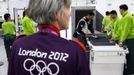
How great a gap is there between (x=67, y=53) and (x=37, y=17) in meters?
0.16

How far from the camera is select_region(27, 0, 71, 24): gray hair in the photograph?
0.90m

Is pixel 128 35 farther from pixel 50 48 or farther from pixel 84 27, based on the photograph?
pixel 50 48

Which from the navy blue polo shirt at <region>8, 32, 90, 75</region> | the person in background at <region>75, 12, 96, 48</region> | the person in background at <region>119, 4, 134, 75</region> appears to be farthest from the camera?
the person in background at <region>75, 12, 96, 48</region>

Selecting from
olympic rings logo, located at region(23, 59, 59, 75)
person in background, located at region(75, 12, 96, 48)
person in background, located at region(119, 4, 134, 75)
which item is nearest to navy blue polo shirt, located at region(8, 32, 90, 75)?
olympic rings logo, located at region(23, 59, 59, 75)

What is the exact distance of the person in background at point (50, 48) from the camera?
2.95 feet

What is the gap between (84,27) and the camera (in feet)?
17.5

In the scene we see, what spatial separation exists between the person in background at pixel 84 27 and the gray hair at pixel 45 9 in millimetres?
4184

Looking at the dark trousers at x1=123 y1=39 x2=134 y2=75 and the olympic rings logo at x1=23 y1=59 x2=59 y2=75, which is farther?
the dark trousers at x1=123 y1=39 x2=134 y2=75

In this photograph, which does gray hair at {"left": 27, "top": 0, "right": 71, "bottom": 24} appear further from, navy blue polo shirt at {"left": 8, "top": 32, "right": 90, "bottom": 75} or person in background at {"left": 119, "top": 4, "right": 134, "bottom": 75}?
person in background at {"left": 119, "top": 4, "right": 134, "bottom": 75}

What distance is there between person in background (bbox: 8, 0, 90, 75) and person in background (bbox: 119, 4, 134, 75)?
Answer: 3.55 metres

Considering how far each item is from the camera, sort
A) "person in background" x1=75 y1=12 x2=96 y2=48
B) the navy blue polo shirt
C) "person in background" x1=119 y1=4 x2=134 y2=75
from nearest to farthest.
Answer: the navy blue polo shirt, "person in background" x1=119 y1=4 x2=134 y2=75, "person in background" x1=75 y1=12 x2=96 y2=48

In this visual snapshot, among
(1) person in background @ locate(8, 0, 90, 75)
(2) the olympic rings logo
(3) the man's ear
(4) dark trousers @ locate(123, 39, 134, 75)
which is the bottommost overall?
(4) dark trousers @ locate(123, 39, 134, 75)

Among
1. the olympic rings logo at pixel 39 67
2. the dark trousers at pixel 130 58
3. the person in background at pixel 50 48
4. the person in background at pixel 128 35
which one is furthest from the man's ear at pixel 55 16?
the dark trousers at pixel 130 58

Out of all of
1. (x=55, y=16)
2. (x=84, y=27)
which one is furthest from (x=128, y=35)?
(x=55, y=16)
